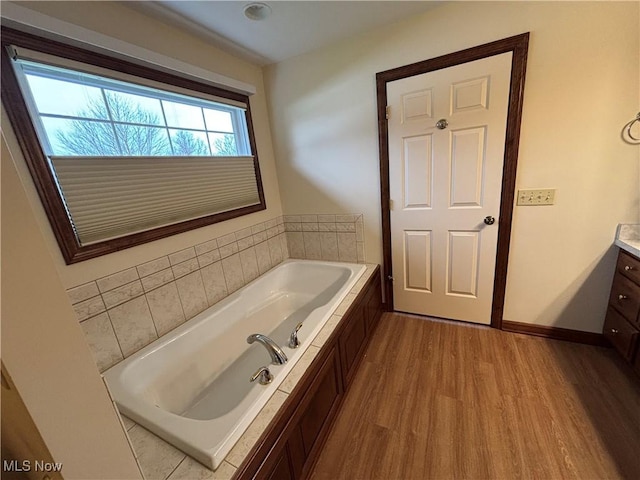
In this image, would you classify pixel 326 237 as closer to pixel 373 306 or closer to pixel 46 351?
pixel 373 306

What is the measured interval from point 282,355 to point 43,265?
977mm

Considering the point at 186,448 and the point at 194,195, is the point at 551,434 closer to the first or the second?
the point at 186,448

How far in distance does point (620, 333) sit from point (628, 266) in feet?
1.36

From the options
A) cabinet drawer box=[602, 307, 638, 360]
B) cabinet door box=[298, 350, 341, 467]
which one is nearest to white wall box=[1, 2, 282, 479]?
cabinet door box=[298, 350, 341, 467]

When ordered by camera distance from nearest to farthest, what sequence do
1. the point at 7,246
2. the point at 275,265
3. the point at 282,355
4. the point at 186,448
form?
the point at 7,246, the point at 186,448, the point at 282,355, the point at 275,265

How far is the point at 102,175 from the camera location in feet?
4.33

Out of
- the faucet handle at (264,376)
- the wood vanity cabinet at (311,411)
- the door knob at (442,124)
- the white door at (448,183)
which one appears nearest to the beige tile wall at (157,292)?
the faucet handle at (264,376)

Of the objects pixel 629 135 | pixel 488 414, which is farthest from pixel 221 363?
pixel 629 135

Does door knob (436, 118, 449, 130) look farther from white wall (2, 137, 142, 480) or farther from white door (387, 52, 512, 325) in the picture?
white wall (2, 137, 142, 480)

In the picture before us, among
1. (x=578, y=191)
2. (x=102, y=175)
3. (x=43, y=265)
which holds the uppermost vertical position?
(x=102, y=175)

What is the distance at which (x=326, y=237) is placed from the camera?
97.5 inches

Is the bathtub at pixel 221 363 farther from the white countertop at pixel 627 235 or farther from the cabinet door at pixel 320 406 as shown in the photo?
the white countertop at pixel 627 235

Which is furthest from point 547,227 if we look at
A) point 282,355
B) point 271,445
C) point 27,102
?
point 27,102

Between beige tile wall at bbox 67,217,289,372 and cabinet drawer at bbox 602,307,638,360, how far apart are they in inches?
96.5
